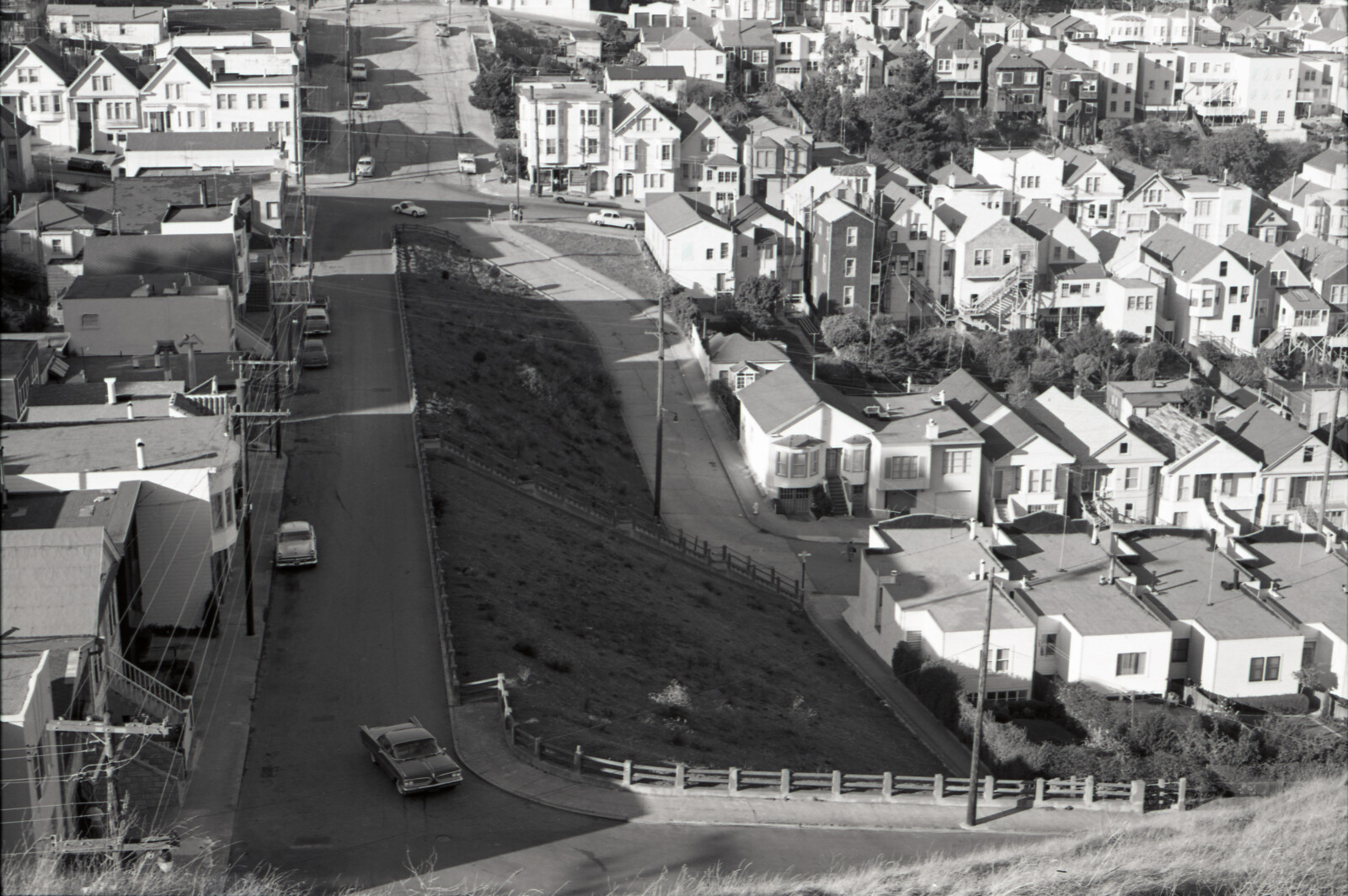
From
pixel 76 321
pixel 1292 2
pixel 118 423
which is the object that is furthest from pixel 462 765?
pixel 1292 2

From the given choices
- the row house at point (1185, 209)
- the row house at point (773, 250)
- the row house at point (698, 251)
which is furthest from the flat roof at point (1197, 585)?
the row house at point (1185, 209)

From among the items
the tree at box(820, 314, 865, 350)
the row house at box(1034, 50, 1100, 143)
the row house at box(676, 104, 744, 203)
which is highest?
the row house at box(1034, 50, 1100, 143)

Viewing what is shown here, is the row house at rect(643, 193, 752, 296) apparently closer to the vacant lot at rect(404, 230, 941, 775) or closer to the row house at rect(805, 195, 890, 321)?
the row house at rect(805, 195, 890, 321)

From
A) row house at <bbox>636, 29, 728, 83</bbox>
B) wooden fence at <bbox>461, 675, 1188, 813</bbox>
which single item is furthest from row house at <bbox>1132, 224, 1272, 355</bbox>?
wooden fence at <bbox>461, 675, 1188, 813</bbox>

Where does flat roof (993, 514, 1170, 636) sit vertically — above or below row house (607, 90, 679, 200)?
below

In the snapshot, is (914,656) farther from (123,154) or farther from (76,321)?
(123,154)
